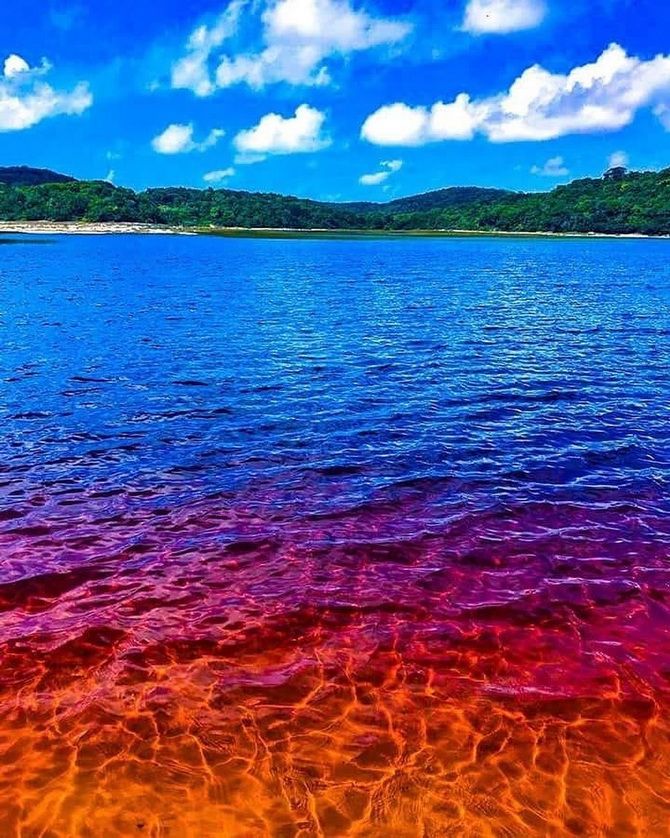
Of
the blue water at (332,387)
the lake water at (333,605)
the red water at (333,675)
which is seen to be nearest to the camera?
the red water at (333,675)

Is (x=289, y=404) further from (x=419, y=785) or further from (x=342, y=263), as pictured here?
(x=342, y=263)

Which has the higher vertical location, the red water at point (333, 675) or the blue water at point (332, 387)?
the red water at point (333, 675)

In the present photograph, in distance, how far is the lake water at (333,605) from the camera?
9.58m

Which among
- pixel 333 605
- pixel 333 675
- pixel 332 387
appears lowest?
pixel 332 387

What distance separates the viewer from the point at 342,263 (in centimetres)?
12788

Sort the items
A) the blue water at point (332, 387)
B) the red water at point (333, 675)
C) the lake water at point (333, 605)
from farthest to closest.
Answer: the blue water at point (332, 387) < the lake water at point (333, 605) < the red water at point (333, 675)

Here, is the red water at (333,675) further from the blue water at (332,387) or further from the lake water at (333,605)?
the blue water at (332,387)

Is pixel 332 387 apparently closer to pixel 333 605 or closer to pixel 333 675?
pixel 333 605

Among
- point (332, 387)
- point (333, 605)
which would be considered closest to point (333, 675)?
point (333, 605)

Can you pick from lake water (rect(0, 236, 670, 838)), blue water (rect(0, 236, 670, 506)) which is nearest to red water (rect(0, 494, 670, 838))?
lake water (rect(0, 236, 670, 838))

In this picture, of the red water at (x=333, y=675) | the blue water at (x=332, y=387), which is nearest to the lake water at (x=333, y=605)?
the red water at (x=333, y=675)

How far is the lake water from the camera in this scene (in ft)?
31.4

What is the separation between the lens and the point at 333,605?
14.2 meters

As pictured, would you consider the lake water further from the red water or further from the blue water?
the blue water
